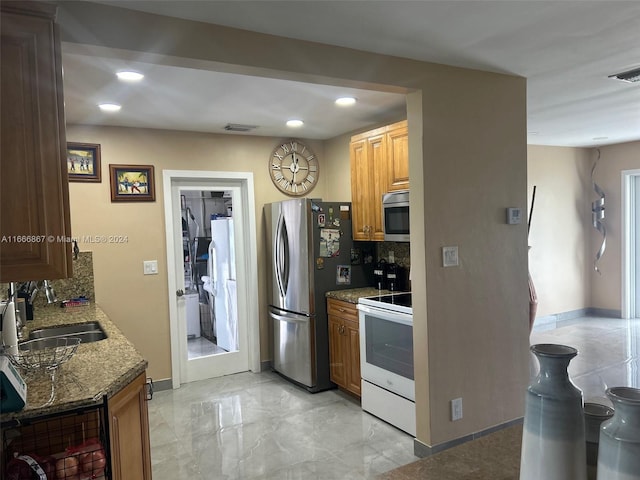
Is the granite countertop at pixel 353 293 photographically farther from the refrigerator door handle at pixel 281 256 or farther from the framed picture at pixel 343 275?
the refrigerator door handle at pixel 281 256

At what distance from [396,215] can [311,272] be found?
94cm

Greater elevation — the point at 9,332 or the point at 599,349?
A: the point at 9,332

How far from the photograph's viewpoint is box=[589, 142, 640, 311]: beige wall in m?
6.41

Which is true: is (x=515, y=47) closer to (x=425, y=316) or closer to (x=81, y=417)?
(x=425, y=316)

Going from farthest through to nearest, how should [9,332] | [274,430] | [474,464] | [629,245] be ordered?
[629,245], [274,430], [9,332], [474,464]

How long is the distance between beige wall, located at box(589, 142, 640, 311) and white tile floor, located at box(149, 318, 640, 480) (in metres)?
1.96

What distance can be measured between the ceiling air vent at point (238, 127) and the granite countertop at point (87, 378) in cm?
221

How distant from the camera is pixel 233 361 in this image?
4805 mm

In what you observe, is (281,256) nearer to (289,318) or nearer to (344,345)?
(289,318)

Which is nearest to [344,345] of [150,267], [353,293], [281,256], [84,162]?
[353,293]

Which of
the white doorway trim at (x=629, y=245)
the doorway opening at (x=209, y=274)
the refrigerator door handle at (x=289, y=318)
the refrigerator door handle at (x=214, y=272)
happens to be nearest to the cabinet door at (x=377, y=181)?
the refrigerator door handle at (x=289, y=318)

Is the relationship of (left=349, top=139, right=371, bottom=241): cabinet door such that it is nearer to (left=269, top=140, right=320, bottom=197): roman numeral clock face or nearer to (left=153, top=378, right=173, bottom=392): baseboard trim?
(left=269, top=140, right=320, bottom=197): roman numeral clock face

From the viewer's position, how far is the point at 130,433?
2053 mm

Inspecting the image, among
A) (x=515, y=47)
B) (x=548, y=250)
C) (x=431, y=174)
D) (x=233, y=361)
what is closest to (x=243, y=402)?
(x=233, y=361)
